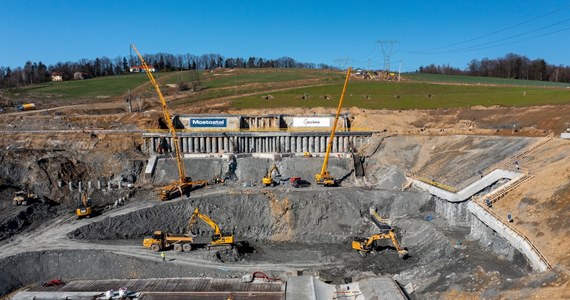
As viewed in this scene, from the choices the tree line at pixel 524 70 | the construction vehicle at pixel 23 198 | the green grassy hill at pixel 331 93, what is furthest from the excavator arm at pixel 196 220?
the tree line at pixel 524 70

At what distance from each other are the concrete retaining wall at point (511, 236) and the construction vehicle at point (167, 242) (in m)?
22.6

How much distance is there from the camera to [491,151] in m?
40.7

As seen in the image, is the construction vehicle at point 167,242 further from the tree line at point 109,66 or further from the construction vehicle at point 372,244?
the tree line at point 109,66

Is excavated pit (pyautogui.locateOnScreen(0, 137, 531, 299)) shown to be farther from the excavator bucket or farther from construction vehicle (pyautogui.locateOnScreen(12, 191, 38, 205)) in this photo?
construction vehicle (pyautogui.locateOnScreen(12, 191, 38, 205))

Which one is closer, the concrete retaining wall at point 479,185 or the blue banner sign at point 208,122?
the concrete retaining wall at point 479,185

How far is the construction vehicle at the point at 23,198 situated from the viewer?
40.0m

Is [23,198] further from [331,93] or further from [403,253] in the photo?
[331,93]

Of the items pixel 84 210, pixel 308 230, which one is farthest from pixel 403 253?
pixel 84 210

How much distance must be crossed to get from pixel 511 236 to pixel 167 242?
25.5 meters

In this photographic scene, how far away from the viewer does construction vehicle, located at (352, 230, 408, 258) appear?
1273 inches

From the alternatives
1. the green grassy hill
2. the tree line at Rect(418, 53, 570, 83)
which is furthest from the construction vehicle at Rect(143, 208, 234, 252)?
the tree line at Rect(418, 53, 570, 83)

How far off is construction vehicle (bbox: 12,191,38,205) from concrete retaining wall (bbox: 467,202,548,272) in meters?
40.5

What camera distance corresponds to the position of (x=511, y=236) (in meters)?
27.0

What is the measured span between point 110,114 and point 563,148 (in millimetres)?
55850
